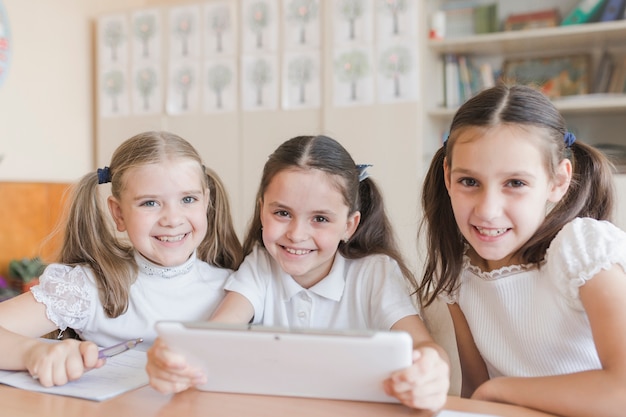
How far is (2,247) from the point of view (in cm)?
331

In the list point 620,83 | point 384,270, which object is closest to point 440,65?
point 620,83

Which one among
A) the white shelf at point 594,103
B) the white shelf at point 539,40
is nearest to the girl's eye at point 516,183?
the white shelf at point 594,103

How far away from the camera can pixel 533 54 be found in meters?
3.42

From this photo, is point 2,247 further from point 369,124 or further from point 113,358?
point 113,358

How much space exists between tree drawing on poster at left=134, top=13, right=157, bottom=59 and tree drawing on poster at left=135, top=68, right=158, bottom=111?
103 mm

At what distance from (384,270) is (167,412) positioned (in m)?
0.59

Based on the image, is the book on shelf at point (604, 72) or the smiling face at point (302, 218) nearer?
the smiling face at point (302, 218)

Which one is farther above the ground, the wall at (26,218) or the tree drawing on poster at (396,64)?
the tree drawing on poster at (396,64)

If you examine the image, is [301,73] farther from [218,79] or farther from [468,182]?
[468,182]

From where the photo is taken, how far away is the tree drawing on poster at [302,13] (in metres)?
3.51

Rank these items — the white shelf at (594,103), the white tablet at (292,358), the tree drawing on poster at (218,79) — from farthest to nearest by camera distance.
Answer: the tree drawing on poster at (218,79), the white shelf at (594,103), the white tablet at (292,358)

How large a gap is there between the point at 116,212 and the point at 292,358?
692 mm

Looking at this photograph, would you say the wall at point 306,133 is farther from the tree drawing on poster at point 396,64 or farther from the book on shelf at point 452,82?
the book on shelf at point 452,82

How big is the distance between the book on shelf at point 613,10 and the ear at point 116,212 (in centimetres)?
268
